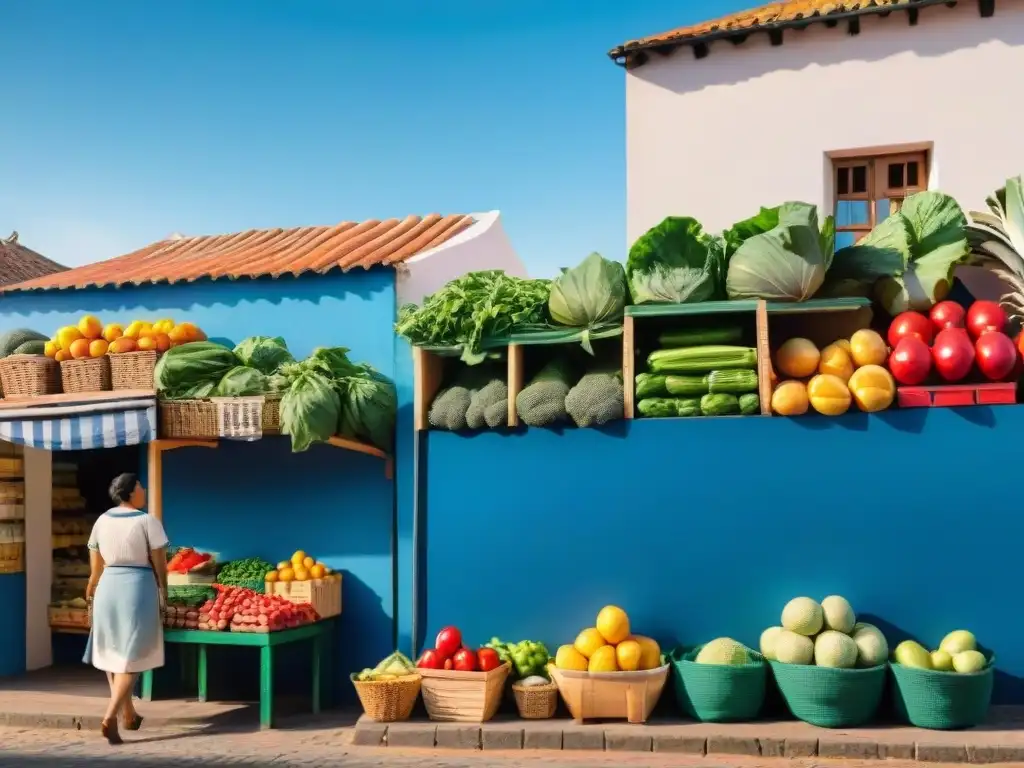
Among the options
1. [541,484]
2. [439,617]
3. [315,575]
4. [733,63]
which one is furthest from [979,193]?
[315,575]

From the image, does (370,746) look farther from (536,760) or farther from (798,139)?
(798,139)

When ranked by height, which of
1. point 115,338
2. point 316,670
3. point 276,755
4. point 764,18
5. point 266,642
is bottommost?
point 276,755

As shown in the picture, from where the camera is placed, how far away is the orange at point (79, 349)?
33.0ft

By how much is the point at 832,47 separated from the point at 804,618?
6.14 meters

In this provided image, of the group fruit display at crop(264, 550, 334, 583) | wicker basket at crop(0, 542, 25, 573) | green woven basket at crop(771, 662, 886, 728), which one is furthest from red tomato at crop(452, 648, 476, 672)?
wicker basket at crop(0, 542, 25, 573)

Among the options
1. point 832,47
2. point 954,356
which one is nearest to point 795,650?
point 954,356

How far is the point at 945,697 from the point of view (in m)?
7.69

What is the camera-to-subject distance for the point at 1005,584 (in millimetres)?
8344

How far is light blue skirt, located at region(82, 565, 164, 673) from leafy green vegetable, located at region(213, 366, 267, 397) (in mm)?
1729

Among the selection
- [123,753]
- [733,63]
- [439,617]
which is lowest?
[123,753]

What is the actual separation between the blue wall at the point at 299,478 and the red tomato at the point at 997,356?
Result: 198 inches

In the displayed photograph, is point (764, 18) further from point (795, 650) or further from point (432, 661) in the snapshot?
point (432, 661)

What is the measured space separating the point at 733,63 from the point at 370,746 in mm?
7878

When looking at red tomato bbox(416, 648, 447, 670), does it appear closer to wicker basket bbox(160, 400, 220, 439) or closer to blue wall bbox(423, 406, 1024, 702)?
blue wall bbox(423, 406, 1024, 702)
